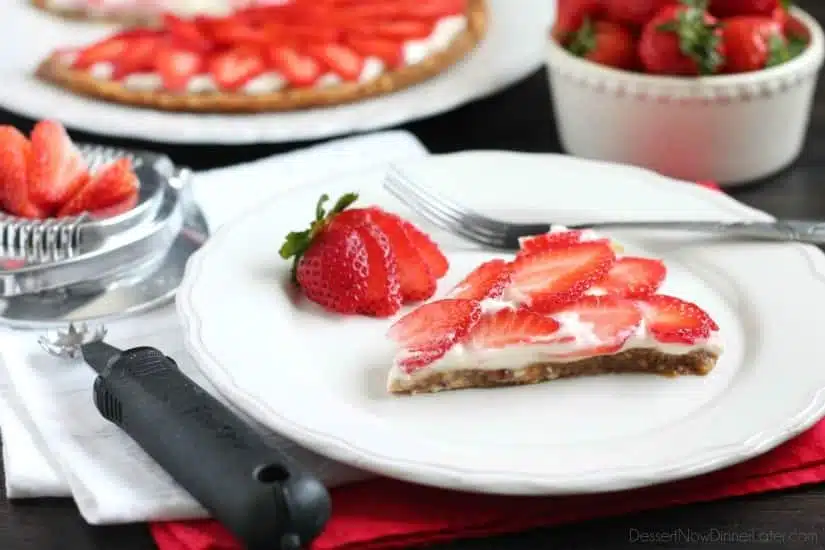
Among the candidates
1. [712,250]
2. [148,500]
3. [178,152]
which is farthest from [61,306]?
[712,250]

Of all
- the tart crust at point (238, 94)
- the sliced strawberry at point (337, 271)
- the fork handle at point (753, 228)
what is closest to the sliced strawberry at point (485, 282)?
the sliced strawberry at point (337, 271)

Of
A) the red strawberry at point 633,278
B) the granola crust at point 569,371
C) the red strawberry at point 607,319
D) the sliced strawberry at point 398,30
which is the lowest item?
the sliced strawberry at point 398,30

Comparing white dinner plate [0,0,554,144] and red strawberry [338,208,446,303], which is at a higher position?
red strawberry [338,208,446,303]

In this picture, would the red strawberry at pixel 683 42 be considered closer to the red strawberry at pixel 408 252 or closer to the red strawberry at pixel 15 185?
the red strawberry at pixel 408 252

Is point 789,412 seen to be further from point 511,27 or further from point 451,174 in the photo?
point 511,27

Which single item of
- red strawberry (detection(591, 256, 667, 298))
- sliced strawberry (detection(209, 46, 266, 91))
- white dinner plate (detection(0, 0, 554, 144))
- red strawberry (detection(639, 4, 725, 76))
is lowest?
white dinner plate (detection(0, 0, 554, 144))

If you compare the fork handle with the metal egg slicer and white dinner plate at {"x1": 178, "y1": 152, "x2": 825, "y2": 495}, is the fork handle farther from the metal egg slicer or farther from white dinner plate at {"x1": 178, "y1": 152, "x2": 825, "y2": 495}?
the metal egg slicer

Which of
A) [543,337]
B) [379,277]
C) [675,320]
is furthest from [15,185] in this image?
[675,320]

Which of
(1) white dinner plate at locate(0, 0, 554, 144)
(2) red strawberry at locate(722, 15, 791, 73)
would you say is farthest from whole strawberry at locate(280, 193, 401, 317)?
(2) red strawberry at locate(722, 15, 791, 73)
